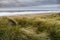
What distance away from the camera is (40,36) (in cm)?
103

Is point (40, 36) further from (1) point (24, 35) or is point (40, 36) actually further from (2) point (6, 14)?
(2) point (6, 14)

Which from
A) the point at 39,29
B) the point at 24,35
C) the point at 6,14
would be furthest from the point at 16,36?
the point at 6,14

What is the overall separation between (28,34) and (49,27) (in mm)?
154

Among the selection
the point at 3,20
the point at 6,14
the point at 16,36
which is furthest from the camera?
the point at 6,14

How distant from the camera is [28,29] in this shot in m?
1.09

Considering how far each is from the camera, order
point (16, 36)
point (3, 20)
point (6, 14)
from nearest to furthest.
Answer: point (16, 36)
point (3, 20)
point (6, 14)

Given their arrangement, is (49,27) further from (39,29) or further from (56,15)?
(56,15)

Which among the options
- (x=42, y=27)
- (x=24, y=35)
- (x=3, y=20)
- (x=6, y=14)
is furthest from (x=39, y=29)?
(x=6, y=14)

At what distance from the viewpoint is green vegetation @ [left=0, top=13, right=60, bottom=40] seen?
103cm

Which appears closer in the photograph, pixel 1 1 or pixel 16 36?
pixel 16 36

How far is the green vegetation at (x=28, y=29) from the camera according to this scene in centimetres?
103

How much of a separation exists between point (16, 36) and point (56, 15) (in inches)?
18.4

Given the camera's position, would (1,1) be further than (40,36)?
Yes

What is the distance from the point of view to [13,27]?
42.6 inches
